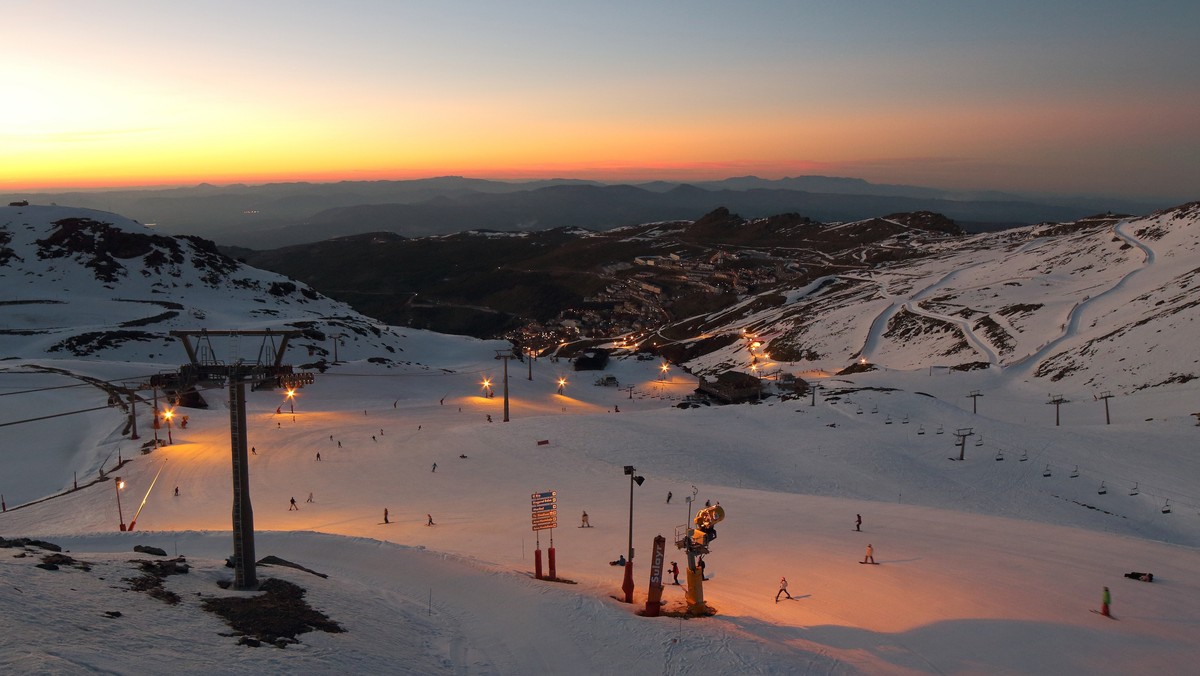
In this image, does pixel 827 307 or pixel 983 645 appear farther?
pixel 827 307

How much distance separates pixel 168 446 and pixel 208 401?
18.8 m

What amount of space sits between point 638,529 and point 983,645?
15.9 meters

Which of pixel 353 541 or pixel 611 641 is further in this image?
pixel 353 541

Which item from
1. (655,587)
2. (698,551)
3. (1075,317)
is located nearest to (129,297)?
(655,587)

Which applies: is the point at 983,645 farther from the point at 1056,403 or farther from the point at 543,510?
the point at 1056,403

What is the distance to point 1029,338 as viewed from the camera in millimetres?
81312

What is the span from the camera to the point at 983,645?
2184 cm

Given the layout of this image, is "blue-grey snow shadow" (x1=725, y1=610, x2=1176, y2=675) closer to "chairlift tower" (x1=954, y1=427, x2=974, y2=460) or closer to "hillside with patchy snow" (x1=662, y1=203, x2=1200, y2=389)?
"chairlift tower" (x1=954, y1=427, x2=974, y2=460)

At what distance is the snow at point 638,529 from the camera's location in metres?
19.0

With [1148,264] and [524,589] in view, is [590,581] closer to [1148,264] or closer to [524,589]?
[524,589]

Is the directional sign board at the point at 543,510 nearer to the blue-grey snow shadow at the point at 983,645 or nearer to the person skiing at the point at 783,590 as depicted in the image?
the blue-grey snow shadow at the point at 983,645

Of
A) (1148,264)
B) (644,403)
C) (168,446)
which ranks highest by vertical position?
(1148,264)

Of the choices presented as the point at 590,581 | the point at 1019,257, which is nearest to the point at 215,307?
the point at 590,581

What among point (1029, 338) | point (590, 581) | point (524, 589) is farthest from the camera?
point (1029, 338)
